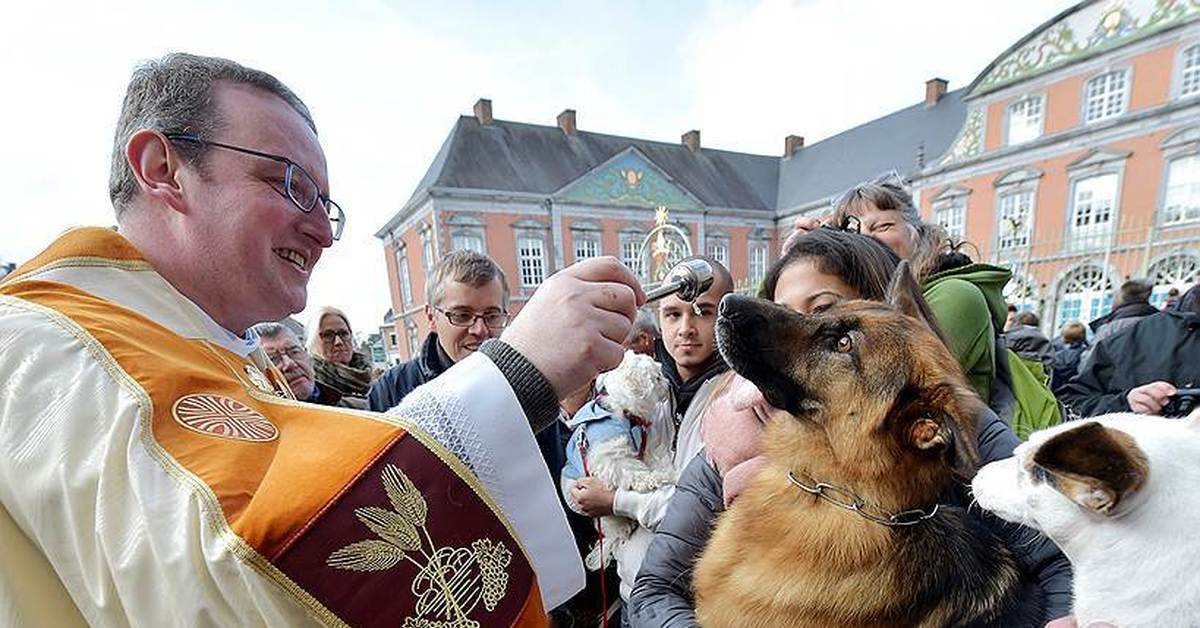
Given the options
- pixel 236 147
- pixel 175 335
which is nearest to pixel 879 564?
pixel 175 335

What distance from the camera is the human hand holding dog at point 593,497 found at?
2.83 m

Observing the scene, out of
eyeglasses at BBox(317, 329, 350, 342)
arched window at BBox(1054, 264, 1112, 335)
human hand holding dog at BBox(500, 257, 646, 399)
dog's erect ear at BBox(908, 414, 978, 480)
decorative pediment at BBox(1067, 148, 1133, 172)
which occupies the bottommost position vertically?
arched window at BBox(1054, 264, 1112, 335)

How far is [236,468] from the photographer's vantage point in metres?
0.70

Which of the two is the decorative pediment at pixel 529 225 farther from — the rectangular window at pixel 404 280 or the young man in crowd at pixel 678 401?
the young man in crowd at pixel 678 401

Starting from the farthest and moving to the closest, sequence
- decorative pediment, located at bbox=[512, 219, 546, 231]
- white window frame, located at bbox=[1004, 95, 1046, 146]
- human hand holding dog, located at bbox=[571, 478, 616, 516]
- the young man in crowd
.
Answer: decorative pediment, located at bbox=[512, 219, 546, 231]
white window frame, located at bbox=[1004, 95, 1046, 146]
human hand holding dog, located at bbox=[571, 478, 616, 516]
the young man in crowd

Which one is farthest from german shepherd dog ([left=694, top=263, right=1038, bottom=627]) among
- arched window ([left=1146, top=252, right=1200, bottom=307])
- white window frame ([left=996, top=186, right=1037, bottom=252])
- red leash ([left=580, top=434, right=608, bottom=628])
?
white window frame ([left=996, top=186, right=1037, bottom=252])

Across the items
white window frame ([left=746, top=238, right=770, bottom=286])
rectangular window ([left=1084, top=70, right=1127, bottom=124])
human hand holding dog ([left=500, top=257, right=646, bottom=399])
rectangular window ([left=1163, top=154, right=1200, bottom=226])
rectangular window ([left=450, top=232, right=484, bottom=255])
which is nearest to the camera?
human hand holding dog ([left=500, top=257, right=646, bottom=399])

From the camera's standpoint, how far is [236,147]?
4.09 feet

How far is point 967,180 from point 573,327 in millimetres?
28885

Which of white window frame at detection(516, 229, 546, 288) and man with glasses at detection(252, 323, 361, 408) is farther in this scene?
white window frame at detection(516, 229, 546, 288)

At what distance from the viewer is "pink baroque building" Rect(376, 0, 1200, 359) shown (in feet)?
59.3

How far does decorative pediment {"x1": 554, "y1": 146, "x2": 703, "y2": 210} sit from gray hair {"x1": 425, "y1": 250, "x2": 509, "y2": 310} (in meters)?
26.5

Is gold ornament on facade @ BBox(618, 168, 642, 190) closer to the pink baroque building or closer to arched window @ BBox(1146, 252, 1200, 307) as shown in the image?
the pink baroque building

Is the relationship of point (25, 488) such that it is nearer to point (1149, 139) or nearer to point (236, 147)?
point (236, 147)
